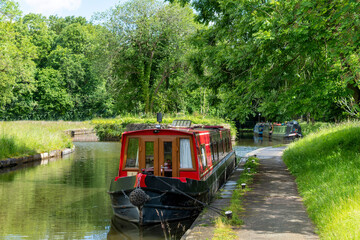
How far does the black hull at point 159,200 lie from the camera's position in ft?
31.3

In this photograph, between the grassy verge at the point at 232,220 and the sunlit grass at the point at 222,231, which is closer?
the sunlit grass at the point at 222,231

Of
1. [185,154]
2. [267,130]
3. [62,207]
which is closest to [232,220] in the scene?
[185,154]

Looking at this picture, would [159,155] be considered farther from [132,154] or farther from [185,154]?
[132,154]

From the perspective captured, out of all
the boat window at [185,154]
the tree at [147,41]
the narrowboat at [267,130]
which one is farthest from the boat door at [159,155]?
the narrowboat at [267,130]

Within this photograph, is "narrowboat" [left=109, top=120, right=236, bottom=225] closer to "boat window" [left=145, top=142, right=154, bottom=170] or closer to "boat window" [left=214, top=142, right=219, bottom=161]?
"boat window" [left=145, top=142, right=154, bottom=170]

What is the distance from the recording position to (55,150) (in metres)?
25.6

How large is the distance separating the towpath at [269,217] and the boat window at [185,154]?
1.17 metres

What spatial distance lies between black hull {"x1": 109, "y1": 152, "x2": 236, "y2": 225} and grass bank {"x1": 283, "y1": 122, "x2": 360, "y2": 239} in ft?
8.73

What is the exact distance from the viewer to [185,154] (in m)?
10.7

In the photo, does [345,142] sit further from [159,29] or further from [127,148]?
[159,29]

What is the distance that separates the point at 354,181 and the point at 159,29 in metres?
33.8

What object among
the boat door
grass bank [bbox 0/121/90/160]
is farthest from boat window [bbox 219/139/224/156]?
grass bank [bbox 0/121/90/160]

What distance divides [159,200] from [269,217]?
2.58m

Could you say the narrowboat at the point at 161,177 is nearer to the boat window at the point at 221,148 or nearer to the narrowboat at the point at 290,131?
the boat window at the point at 221,148
